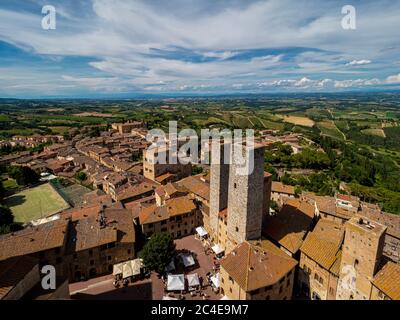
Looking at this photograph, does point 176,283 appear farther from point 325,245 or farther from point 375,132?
point 375,132

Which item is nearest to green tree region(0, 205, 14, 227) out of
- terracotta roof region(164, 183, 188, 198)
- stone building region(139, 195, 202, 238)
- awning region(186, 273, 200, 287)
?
stone building region(139, 195, 202, 238)

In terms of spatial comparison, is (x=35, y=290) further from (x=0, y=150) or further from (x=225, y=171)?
(x=0, y=150)

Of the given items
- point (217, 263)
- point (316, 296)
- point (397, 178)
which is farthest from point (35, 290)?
point (397, 178)

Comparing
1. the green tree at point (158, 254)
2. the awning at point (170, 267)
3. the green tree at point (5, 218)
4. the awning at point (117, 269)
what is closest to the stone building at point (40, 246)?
the awning at point (117, 269)

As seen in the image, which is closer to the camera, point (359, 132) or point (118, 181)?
point (118, 181)

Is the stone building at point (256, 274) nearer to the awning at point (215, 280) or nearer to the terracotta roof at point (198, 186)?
the awning at point (215, 280)

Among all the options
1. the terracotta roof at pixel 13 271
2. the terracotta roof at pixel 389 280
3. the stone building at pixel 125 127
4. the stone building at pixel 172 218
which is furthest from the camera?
the stone building at pixel 125 127
